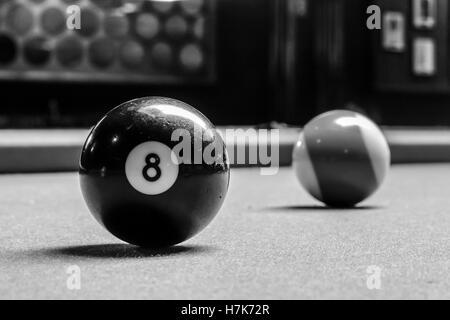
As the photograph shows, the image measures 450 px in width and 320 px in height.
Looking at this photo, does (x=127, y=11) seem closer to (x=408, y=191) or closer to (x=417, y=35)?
(x=417, y=35)

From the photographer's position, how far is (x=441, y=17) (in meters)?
9.84

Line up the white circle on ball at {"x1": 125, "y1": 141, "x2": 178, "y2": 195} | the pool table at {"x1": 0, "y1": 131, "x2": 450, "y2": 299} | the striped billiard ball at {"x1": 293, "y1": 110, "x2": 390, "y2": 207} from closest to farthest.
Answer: the pool table at {"x1": 0, "y1": 131, "x2": 450, "y2": 299} → the white circle on ball at {"x1": 125, "y1": 141, "x2": 178, "y2": 195} → the striped billiard ball at {"x1": 293, "y1": 110, "x2": 390, "y2": 207}

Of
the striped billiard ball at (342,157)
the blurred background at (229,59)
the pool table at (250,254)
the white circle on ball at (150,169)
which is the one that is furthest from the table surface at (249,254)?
the blurred background at (229,59)

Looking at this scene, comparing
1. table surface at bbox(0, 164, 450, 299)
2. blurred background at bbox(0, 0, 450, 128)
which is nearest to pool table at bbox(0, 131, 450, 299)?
table surface at bbox(0, 164, 450, 299)

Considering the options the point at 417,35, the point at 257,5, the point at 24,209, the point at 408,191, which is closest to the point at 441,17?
the point at 417,35

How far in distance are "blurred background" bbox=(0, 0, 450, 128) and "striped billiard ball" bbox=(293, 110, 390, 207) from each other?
4855 millimetres

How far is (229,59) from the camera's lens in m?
8.96

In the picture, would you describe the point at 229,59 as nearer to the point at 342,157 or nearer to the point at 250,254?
the point at 342,157

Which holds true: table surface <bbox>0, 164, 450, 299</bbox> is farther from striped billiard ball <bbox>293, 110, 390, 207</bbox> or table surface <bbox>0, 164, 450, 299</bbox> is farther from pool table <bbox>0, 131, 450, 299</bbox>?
striped billiard ball <bbox>293, 110, 390, 207</bbox>

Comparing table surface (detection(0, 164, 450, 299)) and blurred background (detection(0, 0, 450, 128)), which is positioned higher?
blurred background (detection(0, 0, 450, 128))

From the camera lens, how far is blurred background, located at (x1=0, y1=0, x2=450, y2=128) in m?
7.84

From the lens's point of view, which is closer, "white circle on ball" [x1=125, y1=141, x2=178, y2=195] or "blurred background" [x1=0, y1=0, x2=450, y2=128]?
"white circle on ball" [x1=125, y1=141, x2=178, y2=195]

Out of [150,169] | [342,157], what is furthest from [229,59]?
[150,169]

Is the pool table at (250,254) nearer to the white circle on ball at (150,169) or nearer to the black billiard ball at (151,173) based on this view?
the black billiard ball at (151,173)
